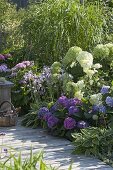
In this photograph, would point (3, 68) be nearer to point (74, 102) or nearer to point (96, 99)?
point (74, 102)

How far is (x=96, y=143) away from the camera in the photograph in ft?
15.1

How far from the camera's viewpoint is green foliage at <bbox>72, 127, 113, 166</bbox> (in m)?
4.57

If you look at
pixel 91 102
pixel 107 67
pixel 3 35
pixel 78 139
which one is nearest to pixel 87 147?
pixel 78 139

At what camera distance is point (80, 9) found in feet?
23.9

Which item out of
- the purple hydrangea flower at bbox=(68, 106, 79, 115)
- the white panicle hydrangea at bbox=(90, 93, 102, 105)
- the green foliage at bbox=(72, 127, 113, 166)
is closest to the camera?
the green foliage at bbox=(72, 127, 113, 166)

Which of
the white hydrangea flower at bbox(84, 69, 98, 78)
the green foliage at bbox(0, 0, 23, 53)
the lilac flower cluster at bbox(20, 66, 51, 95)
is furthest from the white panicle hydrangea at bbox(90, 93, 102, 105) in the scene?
the green foliage at bbox(0, 0, 23, 53)

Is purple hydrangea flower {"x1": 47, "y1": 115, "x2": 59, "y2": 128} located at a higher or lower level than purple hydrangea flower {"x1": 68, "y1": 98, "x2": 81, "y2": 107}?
lower

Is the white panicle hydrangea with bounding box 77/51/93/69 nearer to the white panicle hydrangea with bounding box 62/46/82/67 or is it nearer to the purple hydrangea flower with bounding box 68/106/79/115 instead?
the white panicle hydrangea with bounding box 62/46/82/67

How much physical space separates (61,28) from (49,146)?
2581 mm

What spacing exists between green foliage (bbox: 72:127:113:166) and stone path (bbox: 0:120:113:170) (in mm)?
98

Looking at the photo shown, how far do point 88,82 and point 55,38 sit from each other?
146cm

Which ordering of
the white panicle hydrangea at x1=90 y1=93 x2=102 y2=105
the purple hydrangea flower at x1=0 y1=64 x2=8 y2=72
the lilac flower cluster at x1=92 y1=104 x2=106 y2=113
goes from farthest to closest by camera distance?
the purple hydrangea flower at x1=0 y1=64 x2=8 y2=72, the white panicle hydrangea at x1=90 y1=93 x2=102 y2=105, the lilac flower cluster at x1=92 y1=104 x2=106 y2=113

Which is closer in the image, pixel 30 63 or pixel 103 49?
pixel 103 49

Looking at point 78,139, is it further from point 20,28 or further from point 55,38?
point 20,28
